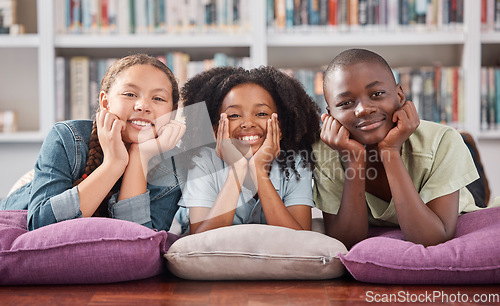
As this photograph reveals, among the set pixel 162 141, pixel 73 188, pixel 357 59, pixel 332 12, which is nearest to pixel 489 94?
pixel 332 12

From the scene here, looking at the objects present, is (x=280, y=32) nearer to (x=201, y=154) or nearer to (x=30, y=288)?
(x=201, y=154)

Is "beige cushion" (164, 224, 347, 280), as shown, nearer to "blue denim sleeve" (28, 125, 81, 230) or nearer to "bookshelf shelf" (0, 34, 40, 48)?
"blue denim sleeve" (28, 125, 81, 230)

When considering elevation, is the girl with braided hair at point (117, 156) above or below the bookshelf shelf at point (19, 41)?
below

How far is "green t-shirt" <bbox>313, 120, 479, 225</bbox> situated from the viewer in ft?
4.30

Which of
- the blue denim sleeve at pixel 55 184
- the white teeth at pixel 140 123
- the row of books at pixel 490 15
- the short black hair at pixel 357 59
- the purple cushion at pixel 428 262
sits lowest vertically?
the purple cushion at pixel 428 262

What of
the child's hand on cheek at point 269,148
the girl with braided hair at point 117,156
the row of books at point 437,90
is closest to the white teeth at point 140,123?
the girl with braided hair at point 117,156

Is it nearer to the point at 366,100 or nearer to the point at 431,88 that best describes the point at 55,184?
the point at 366,100

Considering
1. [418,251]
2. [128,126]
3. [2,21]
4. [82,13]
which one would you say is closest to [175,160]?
[128,126]

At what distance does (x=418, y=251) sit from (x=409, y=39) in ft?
5.22

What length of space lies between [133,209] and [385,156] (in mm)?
596

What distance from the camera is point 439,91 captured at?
2576mm

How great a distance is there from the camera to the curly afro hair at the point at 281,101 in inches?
57.9

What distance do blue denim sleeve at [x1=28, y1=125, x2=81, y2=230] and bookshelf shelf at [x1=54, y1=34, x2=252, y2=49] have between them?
1.18 metres

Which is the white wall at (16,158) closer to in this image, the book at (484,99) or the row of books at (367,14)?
the row of books at (367,14)
